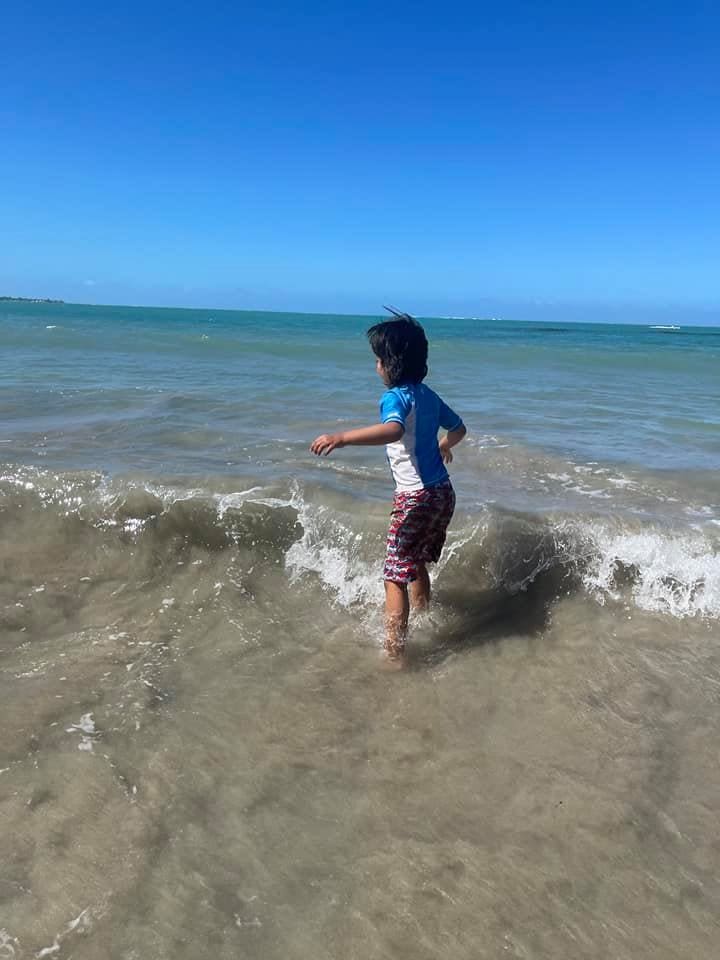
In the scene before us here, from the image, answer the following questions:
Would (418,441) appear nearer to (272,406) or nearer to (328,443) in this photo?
(328,443)

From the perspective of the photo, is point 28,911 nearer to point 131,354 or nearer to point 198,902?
point 198,902

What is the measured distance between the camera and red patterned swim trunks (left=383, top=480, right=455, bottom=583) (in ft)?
11.3

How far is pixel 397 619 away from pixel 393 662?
0.23m

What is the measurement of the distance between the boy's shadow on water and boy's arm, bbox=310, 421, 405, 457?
1.29m

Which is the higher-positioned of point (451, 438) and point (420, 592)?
point (451, 438)

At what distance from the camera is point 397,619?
3477 millimetres

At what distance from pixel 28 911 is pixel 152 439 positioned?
229 inches

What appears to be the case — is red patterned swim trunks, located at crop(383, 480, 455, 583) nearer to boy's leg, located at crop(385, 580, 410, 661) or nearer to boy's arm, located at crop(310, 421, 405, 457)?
boy's leg, located at crop(385, 580, 410, 661)

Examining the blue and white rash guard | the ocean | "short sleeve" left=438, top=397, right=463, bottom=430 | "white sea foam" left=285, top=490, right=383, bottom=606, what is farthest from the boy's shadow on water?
"short sleeve" left=438, top=397, right=463, bottom=430

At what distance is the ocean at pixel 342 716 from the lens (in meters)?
2.07

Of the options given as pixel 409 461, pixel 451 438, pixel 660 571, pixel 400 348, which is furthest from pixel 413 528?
pixel 660 571

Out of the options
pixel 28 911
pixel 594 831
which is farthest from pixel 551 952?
pixel 28 911

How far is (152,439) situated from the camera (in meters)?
7.38

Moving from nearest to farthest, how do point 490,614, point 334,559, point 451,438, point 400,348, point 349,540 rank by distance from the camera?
point 400,348 → point 451,438 → point 490,614 → point 334,559 → point 349,540
